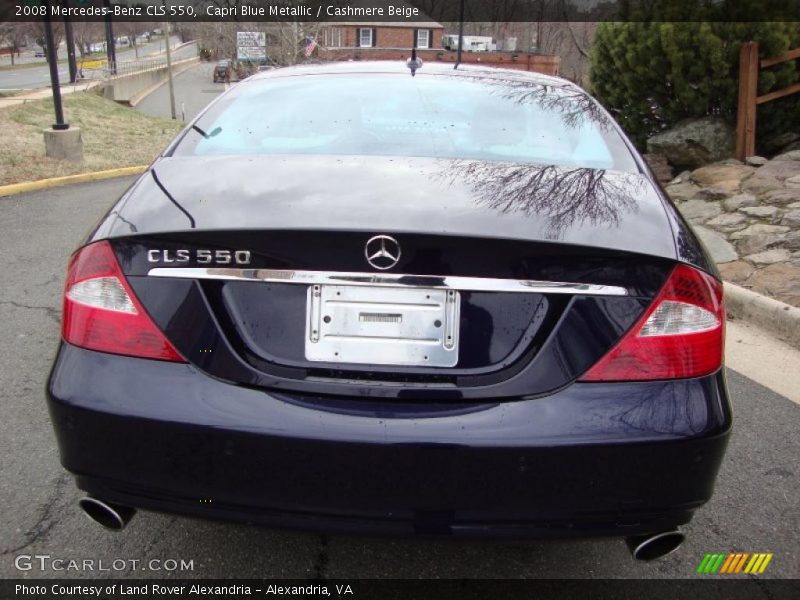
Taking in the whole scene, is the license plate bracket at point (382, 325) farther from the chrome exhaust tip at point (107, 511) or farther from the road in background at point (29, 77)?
the road in background at point (29, 77)

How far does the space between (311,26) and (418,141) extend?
142ft

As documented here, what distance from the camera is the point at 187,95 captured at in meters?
52.8

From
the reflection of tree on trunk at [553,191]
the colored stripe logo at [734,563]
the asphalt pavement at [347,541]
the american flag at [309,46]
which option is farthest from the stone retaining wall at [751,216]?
the american flag at [309,46]

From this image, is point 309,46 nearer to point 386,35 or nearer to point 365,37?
point 386,35

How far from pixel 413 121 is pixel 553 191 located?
823 millimetres

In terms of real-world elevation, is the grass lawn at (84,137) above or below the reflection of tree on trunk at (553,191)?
below

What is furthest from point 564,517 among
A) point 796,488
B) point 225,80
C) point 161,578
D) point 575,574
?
point 225,80

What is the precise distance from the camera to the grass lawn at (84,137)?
415 inches

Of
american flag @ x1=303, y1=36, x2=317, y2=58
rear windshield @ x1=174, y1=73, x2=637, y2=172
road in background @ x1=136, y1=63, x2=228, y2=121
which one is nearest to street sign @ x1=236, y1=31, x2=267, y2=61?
road in background @ x1=136, y1=63, x2=228, y2=121

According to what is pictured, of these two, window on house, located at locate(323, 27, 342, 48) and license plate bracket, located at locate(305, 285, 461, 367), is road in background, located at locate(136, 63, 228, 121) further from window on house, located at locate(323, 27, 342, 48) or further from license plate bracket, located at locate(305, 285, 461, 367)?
license plate bracket, located at locate(305, 285, 461, 367)

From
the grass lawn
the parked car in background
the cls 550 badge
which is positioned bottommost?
the parked car in background

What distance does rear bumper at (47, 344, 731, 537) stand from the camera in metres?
1.67

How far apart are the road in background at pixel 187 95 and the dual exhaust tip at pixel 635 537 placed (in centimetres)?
2963

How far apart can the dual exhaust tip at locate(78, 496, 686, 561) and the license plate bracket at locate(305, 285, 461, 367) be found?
68 centimetres
